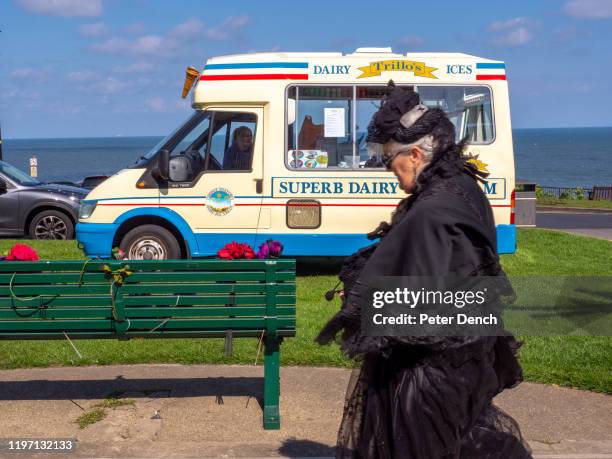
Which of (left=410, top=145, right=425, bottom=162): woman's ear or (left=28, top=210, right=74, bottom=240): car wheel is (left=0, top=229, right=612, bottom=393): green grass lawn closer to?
(left=410, top=145, right=425, bottom=162): woman's ear

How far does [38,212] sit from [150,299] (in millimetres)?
11282

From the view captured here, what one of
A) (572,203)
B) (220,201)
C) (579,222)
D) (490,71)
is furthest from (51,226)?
(572,203)

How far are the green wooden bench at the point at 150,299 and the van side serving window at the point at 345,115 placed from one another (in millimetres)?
6233

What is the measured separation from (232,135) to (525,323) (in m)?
4.88

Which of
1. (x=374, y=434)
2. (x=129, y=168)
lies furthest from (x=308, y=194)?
(x=374, y=434)

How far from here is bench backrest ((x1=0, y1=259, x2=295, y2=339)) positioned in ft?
18.0

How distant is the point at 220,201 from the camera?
11414 millimetres

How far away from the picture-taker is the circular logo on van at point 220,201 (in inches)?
449

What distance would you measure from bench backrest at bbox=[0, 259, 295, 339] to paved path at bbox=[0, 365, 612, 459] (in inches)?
23.0

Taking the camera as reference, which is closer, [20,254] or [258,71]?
[20,254]

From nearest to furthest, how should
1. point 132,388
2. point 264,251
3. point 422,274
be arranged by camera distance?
point 422,274 < point 264,251 < point 132,388

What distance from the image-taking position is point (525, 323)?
330 inches

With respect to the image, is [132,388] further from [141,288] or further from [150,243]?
[150,243]

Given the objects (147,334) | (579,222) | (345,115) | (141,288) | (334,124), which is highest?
(345,115)
